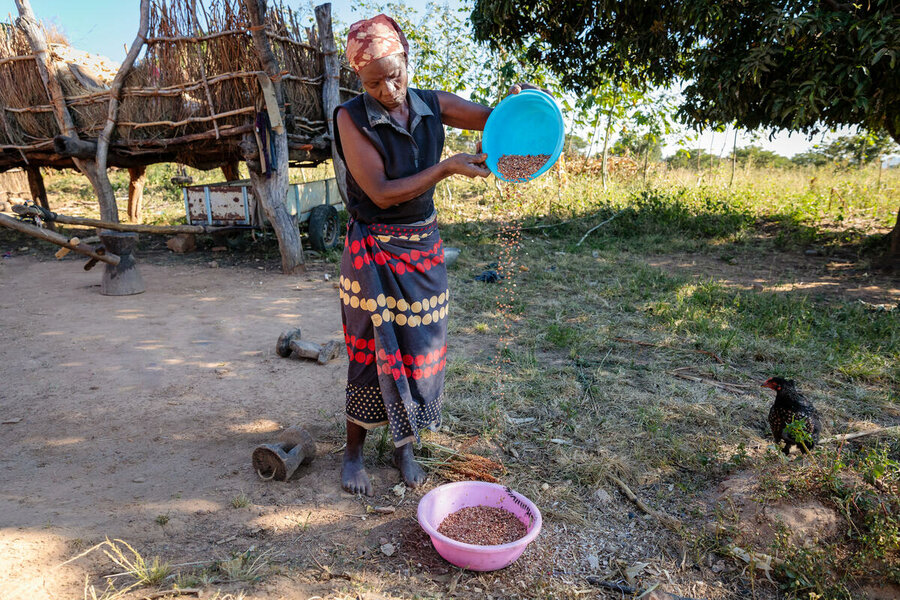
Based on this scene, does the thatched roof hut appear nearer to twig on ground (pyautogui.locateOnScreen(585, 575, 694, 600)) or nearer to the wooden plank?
the wooden plank

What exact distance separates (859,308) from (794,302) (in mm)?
450

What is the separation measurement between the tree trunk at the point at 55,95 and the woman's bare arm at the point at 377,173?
5325 millimetres

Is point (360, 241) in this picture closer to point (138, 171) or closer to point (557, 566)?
point (557, 566)

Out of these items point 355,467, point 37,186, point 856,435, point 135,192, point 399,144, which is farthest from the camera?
point 135,192

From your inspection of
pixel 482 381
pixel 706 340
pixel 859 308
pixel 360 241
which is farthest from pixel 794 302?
pixel 360 241

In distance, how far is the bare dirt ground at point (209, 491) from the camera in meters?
1.75

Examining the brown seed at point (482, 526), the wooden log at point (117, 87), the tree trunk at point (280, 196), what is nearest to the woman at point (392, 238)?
the brown seed at point (482, 526)

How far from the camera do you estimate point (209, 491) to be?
2186mm

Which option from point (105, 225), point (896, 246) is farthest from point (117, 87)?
point (896, 246)

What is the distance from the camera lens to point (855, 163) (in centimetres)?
1003

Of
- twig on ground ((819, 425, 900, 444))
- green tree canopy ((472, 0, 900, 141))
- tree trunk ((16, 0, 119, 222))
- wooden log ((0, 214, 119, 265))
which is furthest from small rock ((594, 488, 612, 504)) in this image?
tree trunk ((16, 0, 119, 222))

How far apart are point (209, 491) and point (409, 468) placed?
2.66 ft

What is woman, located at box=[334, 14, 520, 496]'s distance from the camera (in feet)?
5.88

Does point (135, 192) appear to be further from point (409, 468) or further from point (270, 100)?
point (409, 468)
